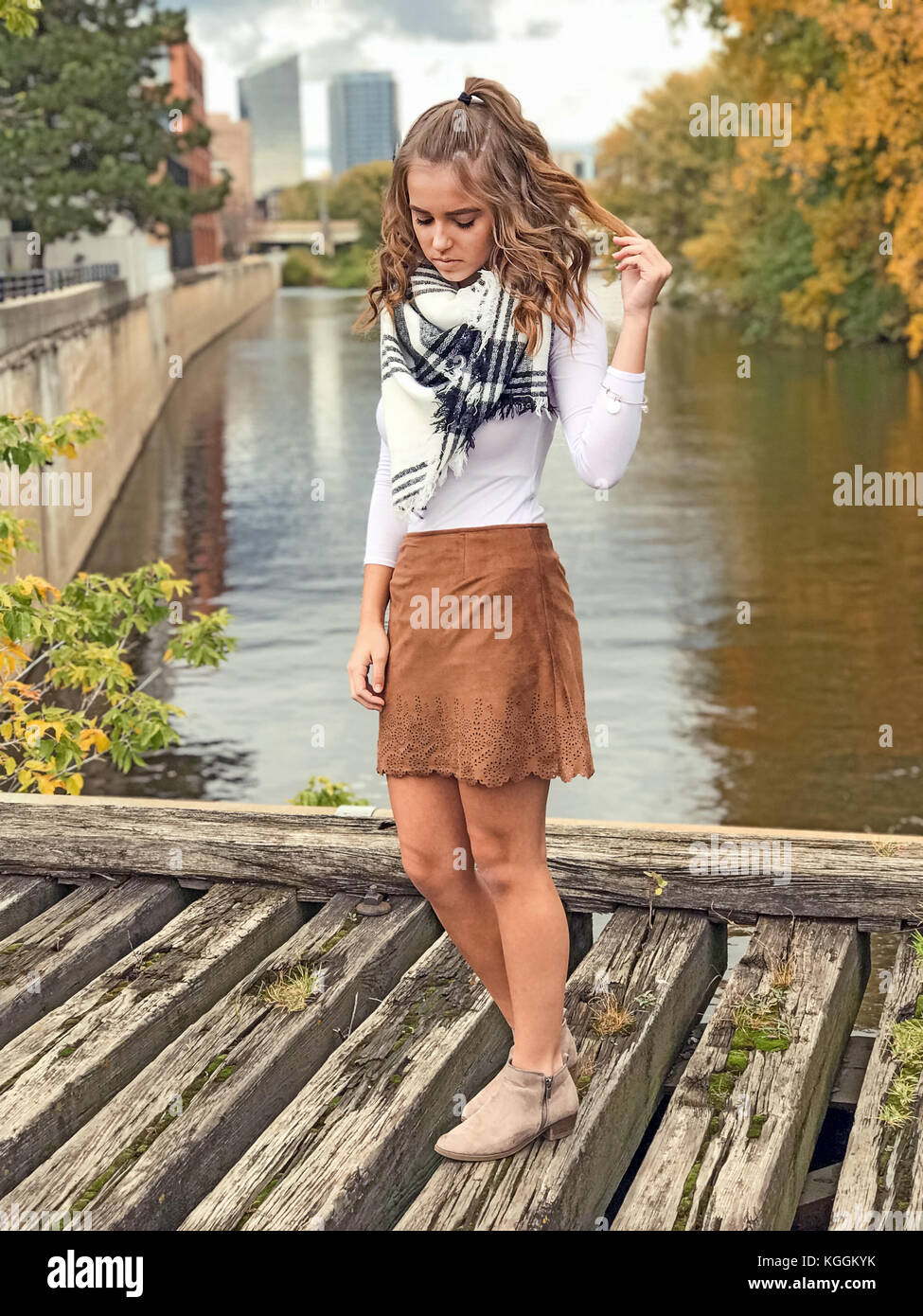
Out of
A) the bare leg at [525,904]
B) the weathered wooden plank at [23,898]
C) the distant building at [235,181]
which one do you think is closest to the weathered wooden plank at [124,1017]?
the weathered wooden plank at [23,898]

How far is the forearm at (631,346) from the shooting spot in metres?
2.95

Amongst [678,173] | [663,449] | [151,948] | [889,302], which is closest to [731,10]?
[663,449]

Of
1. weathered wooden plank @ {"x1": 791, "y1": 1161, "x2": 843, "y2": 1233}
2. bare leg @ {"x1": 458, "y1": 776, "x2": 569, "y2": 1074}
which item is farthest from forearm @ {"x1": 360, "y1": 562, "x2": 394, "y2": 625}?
weathered wooden plank @ {"x1": 791, "y1": 1161, "x2": 843, "y2": 1233}

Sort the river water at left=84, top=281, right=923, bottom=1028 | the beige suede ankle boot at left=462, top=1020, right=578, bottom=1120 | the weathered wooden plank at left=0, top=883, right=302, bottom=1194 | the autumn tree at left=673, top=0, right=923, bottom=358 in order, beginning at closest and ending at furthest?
the beige suede ankle boot at left=462, top=1020, right=578, bottom=1120 < the weathered wooden plank at left=0, top=883, right=302, bottom=1194 < the river water at left=84, top=281, right=923, bottom=1028 < the autumn tree at left=673, top=0, right=923, bottom=358

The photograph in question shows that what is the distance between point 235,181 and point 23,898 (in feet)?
366

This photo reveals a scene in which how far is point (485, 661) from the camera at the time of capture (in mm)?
3158

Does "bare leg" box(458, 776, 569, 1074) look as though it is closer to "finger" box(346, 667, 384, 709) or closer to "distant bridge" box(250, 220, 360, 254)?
"finger" box(346, 667, 384, 709)

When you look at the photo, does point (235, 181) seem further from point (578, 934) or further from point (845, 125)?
point (578, 934)

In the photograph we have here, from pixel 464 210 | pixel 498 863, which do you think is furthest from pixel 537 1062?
pixel 464 210

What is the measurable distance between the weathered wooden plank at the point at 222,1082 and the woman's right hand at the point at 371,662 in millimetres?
939

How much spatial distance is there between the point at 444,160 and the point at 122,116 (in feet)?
121

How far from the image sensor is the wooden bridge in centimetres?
328

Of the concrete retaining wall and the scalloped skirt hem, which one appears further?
the concrete retaining wall

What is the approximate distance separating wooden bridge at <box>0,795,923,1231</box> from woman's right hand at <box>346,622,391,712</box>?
868 mm
